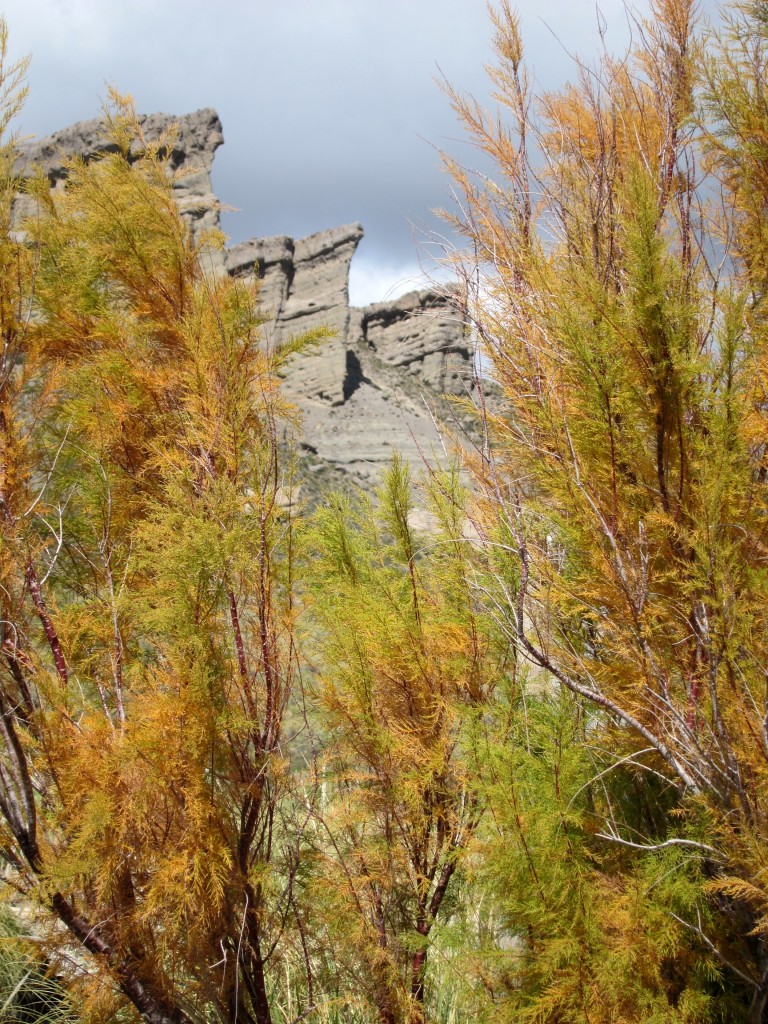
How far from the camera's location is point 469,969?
7.66 ft

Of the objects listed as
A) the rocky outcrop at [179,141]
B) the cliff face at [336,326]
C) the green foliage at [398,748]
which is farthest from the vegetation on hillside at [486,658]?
the rocky outcrop at [179,141]

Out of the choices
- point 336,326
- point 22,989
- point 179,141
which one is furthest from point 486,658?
point 179,141

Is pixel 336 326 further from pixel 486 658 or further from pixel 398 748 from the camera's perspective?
pixel 398 748

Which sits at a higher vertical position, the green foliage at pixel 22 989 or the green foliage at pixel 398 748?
the green foliage at pixel 398 748

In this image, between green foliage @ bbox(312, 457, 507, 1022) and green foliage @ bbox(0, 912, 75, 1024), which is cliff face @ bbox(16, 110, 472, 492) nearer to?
green foliage @ bbox(0, 912, 75, 1024)

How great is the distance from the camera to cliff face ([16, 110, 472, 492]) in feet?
95.9

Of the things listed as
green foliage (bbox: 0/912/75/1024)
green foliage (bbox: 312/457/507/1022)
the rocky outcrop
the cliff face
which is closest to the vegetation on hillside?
green foliage (bbox: 312/457/507/1022)

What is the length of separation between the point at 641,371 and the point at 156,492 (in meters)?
2.07

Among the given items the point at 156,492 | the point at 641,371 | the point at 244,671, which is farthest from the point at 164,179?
the point at 641,371

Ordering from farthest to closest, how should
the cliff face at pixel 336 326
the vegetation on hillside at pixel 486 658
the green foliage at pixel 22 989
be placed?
the cliff face at pixel 336 326
the green foliage at pixel 22 989
the vegetation on hillside at pixel 486 658

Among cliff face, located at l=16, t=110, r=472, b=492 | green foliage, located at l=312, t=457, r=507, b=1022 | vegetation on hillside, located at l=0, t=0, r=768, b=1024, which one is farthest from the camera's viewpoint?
cliff face, located at l=16, t=110, r=472, b=492

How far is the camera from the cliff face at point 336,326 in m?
29.2

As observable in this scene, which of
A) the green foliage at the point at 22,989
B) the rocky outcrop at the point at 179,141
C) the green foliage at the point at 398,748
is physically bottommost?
the green foliage at the point at 22,989

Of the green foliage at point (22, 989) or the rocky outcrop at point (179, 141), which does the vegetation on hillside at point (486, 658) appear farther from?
the rocky outcrop at point (179, 141)
